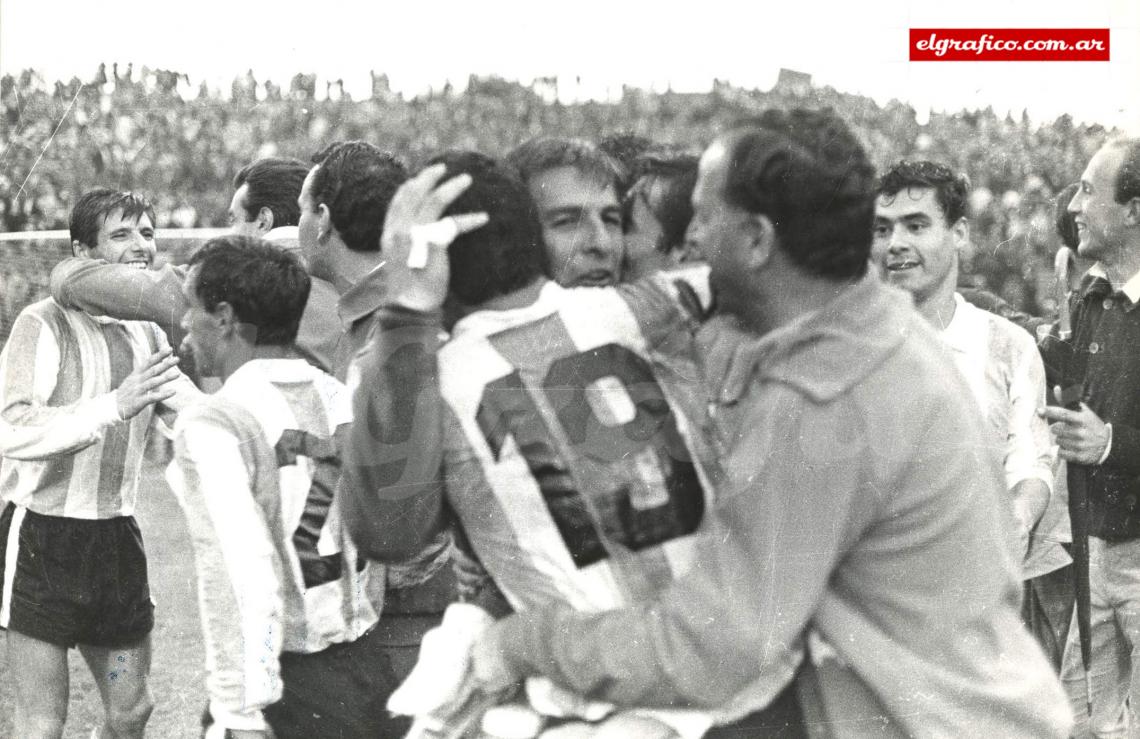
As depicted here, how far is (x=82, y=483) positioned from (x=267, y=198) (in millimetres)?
699

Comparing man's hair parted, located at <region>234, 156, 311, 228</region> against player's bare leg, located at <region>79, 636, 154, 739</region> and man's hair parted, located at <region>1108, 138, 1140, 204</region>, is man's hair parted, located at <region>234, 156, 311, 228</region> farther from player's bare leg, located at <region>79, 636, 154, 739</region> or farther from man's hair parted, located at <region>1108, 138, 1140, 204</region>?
man's hair parted, located at <region>1108, 138, 1140, 204</region>

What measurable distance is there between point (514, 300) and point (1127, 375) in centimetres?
148

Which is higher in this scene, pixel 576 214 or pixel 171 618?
pixel 576 214

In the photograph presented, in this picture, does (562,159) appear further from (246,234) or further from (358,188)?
(246,234)

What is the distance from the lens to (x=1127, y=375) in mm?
2816

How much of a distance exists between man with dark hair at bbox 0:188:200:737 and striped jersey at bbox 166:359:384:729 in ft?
0.44

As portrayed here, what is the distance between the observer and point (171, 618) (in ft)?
8.10

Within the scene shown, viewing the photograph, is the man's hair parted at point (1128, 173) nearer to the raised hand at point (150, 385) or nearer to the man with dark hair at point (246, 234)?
the man with dark hair at point (246, 234)

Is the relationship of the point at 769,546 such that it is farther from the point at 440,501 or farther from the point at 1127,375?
the point at 1127,375

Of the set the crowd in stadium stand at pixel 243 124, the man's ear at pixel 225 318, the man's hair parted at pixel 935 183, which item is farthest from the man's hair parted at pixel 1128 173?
the man's ear at pixel 225 318

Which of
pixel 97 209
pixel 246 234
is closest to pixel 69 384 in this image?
pixel 97 209

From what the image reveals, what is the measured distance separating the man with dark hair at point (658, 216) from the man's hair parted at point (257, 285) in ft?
2.06

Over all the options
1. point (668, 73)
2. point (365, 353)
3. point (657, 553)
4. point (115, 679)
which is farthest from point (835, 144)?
point (115, 679)

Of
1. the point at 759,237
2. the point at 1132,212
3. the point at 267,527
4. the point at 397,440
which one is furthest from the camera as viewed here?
the point at 1132,212
